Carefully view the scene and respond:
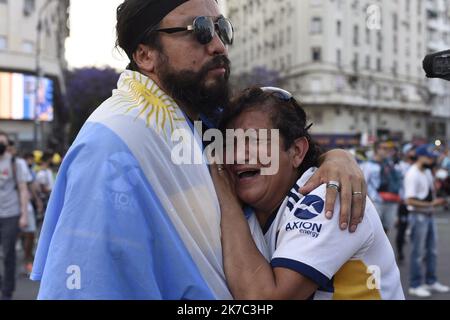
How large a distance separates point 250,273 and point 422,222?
622 cm

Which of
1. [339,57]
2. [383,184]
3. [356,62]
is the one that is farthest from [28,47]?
[356,62]

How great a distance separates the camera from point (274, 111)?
6.35 feet

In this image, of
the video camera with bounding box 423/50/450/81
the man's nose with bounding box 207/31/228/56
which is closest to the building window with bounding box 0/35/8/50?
the man's nose with bounding box 207/31/228/56

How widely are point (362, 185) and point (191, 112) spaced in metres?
0.67

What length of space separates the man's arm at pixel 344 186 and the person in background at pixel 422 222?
17.6 ft

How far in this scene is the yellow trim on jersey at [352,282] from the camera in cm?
174

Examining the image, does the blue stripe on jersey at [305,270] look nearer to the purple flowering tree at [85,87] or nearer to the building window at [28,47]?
the building window at [28,47]

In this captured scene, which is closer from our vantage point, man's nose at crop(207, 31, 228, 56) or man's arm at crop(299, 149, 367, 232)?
man's arm at crop(299, 149, 367, 232)

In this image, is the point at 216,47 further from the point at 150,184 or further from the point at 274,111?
the point at 150,184

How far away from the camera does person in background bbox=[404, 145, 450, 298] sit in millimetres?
6910

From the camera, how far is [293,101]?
207 centimetres

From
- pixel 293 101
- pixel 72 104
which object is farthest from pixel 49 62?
pixel 293 101

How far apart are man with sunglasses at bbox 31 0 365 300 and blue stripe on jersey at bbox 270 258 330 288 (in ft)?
0.61

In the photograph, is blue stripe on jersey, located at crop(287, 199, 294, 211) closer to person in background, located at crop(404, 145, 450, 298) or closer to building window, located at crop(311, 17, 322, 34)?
person in background, located at crop(404, 145, 450, 298)
